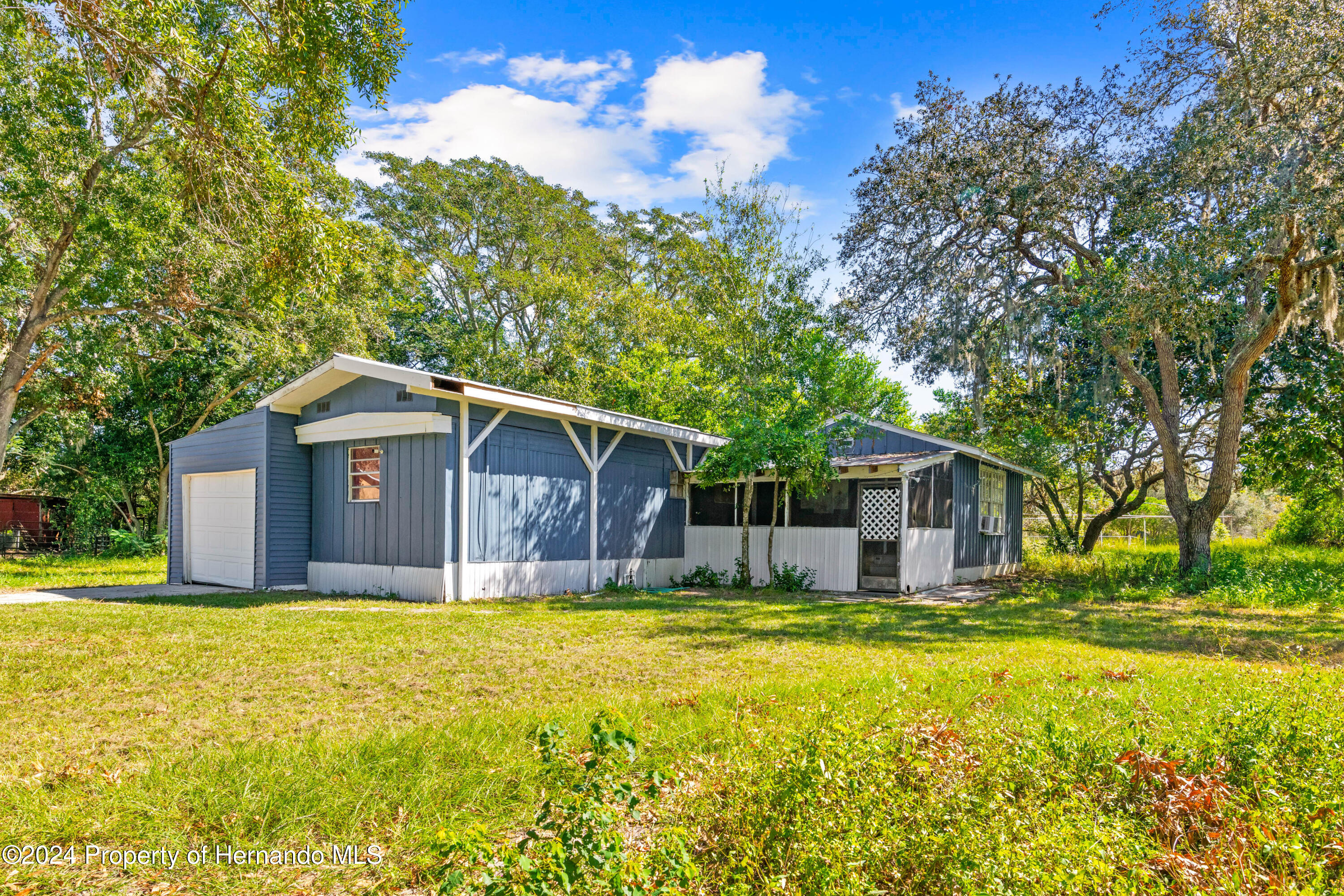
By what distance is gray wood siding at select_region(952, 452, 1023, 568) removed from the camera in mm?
13609

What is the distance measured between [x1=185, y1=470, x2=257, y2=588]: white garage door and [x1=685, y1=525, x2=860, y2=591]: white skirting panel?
23.2 ft

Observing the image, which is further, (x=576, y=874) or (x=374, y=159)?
(x=374, y=159)

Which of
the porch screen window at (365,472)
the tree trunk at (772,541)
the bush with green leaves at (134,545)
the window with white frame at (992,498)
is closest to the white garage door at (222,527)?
the porch screen window at (365,472)

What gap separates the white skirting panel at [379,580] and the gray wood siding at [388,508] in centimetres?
8

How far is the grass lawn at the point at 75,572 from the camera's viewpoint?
11375 mm

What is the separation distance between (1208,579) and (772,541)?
Result: 22.6ft

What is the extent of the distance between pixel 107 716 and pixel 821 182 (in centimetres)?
1253

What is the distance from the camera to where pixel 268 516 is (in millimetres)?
10477

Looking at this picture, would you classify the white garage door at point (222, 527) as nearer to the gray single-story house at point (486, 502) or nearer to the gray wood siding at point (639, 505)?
the gray single-story house at point (486, 502)

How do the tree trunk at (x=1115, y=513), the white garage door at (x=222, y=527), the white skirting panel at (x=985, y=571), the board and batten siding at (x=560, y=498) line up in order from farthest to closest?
the tree trunk at (x=1115, y=513)
the white skirting panel at (x=985, y=571)
the white garage door at (x=222, y=527)
the board and batten siding at (x=560, y=498)

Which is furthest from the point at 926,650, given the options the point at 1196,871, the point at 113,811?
the point at 113,811

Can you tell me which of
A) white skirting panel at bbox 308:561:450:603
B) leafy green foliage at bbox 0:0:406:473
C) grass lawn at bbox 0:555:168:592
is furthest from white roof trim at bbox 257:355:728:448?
Answer: grass lawn at bbox 0:555:168:592

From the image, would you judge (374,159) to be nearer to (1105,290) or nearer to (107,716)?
(1105,290)

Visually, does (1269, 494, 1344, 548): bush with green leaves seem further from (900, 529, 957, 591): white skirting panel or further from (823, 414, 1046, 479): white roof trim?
(900, 529, 957, 591): white skirting panel
